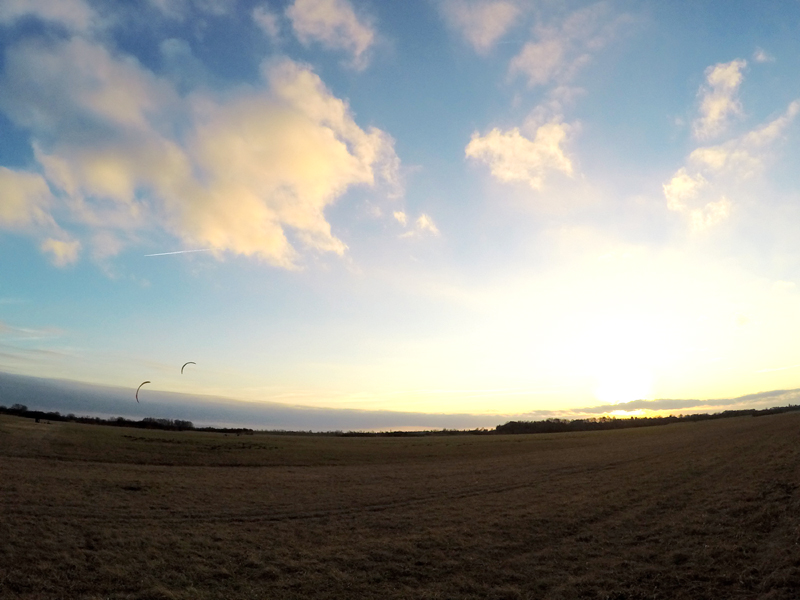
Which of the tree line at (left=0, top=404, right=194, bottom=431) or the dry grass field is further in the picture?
the tree line at (left=0, top=404, right=194, bottom=431)

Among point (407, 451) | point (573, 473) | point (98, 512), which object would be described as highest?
point (98, 512)

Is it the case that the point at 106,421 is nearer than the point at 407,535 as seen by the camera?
No

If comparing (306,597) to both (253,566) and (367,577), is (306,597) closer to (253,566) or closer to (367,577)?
(367,577)

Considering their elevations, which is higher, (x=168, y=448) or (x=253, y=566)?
(x=253, y=566)

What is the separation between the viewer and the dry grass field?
41.5 ft

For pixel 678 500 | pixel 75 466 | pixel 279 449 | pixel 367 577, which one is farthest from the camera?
pixel 279 449

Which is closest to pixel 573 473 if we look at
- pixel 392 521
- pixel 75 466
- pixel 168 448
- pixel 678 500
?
pixel 678 500

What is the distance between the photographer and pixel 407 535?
61.7ft

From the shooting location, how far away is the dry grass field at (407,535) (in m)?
12.7

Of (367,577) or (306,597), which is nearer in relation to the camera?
(306,597)

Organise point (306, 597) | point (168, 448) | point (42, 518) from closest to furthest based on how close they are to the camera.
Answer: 1. point (306, 597)
2. point (42, 518)
3. point (168, 448)

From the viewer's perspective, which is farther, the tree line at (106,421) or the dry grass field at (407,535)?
the tree line at (106,421)

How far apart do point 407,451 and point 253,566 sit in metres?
57.6

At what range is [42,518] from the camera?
63.0 feet
